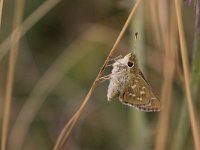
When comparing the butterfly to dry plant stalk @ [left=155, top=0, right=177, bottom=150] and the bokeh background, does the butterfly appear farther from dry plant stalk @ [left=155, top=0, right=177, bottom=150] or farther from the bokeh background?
the bokeh background

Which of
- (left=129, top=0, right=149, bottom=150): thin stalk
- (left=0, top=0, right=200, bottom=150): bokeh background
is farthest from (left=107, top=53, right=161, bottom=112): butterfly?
(left=0, top=0, right=200, bottom=150): bokeh background

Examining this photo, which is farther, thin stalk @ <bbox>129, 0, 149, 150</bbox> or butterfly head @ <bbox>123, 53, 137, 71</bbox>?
thin stalk @ <bbox>129, 0, 149, 150</bbox>

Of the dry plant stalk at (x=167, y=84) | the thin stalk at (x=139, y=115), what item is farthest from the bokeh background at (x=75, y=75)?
the dry plant stalk at (x=167, y=84)

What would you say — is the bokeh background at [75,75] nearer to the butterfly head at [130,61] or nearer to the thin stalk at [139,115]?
the thin stalk at [139,115]

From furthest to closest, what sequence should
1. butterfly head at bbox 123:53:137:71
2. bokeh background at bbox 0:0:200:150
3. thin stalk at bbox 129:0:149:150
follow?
bokeh background at bbox 0:0:200:150, thin stalk at bbox 129:0:149:150, butterfly head at bbox 123:53:137:71

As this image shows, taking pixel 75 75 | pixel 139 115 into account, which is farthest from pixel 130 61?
pixel 75 75

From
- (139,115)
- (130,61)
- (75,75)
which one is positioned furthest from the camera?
(75,75)

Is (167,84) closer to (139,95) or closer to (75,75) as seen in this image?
(139,95)
